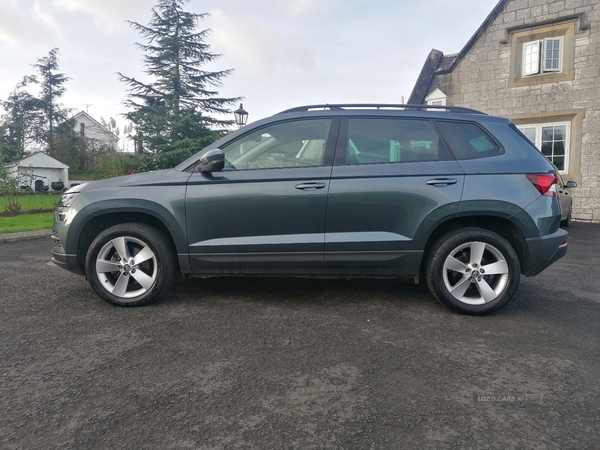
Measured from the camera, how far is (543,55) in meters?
13.3

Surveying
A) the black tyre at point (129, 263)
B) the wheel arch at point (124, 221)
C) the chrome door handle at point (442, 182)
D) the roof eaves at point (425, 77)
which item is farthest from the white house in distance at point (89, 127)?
the chrome door handle at point (442, 182)

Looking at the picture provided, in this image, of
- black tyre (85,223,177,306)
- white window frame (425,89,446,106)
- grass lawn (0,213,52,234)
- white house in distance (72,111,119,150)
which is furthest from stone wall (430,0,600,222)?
white house in distance (72,111,119,150)

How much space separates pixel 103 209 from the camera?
12.7ft

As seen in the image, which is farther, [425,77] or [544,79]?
[425,77]

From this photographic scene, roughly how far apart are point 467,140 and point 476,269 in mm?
1203

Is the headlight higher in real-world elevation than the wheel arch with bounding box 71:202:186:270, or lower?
higher

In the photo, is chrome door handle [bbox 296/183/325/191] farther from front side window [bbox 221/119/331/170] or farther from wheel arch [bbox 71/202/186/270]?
wheel arch [bbox 71/202/186/270]

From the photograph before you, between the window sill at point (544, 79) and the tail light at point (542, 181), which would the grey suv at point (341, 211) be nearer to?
the tail light at point (542, 181)

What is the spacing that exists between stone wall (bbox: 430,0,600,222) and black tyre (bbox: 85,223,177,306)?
1359 cm

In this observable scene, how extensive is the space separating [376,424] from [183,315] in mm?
2137

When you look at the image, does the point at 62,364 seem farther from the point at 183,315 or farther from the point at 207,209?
the point at 207,209

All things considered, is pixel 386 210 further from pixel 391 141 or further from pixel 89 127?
pixel 89 127

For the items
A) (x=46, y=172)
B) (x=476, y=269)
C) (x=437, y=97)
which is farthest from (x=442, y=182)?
(x=46, y=172)

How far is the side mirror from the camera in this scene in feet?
12.1
